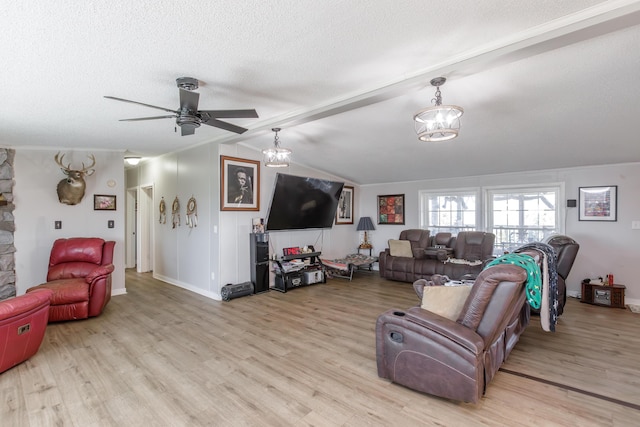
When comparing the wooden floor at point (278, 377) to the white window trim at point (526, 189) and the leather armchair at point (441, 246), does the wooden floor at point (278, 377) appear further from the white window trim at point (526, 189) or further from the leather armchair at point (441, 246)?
the leather armchair at point (441, 246)

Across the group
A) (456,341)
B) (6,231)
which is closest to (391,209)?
(456,341)

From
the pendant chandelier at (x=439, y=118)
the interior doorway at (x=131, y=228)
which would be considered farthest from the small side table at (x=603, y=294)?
the interior doorway at (x=131, y=228)

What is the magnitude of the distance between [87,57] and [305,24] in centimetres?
165

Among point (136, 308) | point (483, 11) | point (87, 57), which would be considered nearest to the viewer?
point (483, 11)

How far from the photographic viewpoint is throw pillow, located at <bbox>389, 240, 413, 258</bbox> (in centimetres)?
632

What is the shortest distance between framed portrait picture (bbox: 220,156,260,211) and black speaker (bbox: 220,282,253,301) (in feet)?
4.09

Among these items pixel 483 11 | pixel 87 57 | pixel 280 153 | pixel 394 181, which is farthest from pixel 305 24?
pixel 394 181

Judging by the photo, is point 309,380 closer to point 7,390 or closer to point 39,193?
point 7,390

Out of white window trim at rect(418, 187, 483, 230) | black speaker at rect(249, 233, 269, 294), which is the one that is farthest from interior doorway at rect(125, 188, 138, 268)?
white window trim at rect(418, 187, 483, 230)

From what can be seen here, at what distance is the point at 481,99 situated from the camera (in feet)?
10.4

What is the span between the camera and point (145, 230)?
22.6ft

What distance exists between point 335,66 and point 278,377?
265cm

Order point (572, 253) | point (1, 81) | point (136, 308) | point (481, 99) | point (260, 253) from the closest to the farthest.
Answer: point (1, 81) → point (481, 99) → point (572, 253) → point (136, 308) → point (260, 253)

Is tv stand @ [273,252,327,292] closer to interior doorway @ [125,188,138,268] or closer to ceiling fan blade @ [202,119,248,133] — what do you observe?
ceiling fan blade @ [202,119,248,133]
